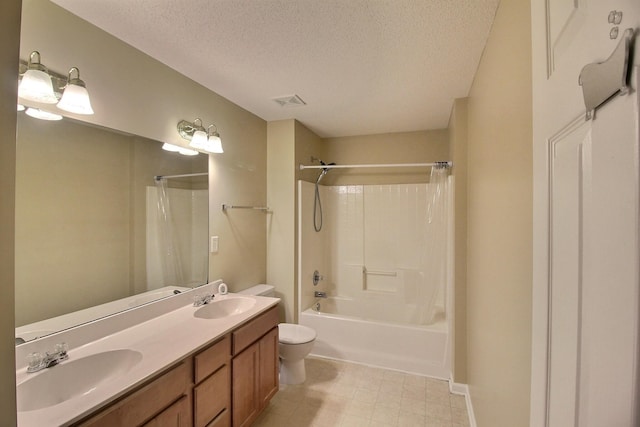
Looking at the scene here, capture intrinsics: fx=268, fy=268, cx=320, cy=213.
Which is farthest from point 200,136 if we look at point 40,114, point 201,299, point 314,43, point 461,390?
point 461,390

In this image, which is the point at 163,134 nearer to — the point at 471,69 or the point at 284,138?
the point at 284,138

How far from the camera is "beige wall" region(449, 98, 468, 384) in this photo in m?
2.29

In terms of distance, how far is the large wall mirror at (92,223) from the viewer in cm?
121

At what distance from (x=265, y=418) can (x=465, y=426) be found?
4.77 feet

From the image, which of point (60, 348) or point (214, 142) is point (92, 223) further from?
point (214, 142)

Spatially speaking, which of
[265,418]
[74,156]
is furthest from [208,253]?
[265,418]

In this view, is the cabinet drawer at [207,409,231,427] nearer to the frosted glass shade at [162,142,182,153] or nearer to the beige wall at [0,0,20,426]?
the beige wall at [0,0,20,426]

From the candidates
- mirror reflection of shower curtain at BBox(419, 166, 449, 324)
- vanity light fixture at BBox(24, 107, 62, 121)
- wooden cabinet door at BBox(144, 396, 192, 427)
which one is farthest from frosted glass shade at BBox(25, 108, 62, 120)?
mirror reflection of shower curtain at BBox(419, 166, 449, 324)

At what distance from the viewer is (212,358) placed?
1.46 meters

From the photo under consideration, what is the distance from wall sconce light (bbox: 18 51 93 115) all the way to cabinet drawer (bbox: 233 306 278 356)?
1472 millimetres

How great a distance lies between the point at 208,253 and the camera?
2223 millimetres

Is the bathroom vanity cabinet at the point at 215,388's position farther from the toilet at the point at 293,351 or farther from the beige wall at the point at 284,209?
the beige wall at the point at 284,209

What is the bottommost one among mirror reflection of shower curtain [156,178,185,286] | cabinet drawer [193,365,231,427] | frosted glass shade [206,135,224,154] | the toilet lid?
the toilet lid

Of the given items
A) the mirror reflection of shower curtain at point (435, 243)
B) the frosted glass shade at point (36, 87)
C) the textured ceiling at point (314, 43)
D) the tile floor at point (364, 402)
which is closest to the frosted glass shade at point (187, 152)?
the textured ceiling at point (314, 43)
